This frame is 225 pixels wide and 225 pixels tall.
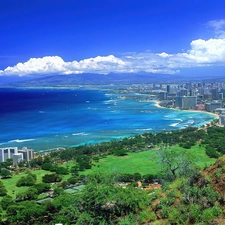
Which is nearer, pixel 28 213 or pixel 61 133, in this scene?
pixel 28 213

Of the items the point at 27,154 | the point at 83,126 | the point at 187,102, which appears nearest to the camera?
the point at 27,154

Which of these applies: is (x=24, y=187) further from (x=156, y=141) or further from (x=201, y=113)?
(x=201, y=113)

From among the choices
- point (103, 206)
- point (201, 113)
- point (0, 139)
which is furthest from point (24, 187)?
point (201, 113)

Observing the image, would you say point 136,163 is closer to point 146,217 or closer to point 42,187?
point 42,187

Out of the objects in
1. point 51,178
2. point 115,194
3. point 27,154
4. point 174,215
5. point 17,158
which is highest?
point 174,215

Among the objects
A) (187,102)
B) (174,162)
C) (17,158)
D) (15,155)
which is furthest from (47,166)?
(187,102)

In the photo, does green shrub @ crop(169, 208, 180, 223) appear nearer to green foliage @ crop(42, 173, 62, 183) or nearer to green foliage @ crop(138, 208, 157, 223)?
green foliage @ crop(138, 208, 157, 223)
